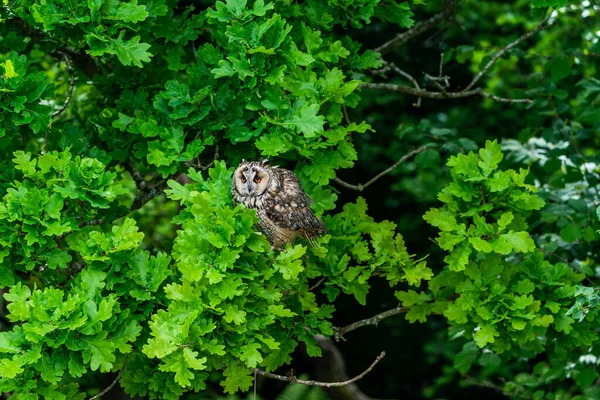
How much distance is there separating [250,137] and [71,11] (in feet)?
2.76

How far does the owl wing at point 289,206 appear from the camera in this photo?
11.8ft

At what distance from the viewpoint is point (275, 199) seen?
3586 millimetres

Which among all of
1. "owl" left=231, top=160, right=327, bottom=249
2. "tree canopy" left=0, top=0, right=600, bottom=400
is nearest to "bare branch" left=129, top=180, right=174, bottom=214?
"tree canopy" left=0, top=0, right=600, bottom=400

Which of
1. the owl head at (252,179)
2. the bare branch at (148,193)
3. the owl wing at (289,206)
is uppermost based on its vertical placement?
the owl head at (252,179)

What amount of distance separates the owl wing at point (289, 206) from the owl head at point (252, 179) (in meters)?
0.06

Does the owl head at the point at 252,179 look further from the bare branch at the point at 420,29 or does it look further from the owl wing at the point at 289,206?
the bare branch at the point at 420,29

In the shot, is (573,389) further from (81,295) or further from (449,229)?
(81,295)

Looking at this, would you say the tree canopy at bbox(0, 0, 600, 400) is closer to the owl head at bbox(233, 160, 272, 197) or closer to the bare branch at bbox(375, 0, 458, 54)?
the owl head at bbox(233, 160, 272, 197)

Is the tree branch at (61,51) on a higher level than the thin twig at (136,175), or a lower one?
higher

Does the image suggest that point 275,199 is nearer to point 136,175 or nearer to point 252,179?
point 252,179

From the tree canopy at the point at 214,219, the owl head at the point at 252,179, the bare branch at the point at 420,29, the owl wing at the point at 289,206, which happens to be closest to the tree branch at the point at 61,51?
the tree canopy at the point at 214,219

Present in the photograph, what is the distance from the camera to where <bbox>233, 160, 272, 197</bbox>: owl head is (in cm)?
353

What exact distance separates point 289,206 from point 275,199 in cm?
6

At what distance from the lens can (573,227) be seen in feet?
16.0
